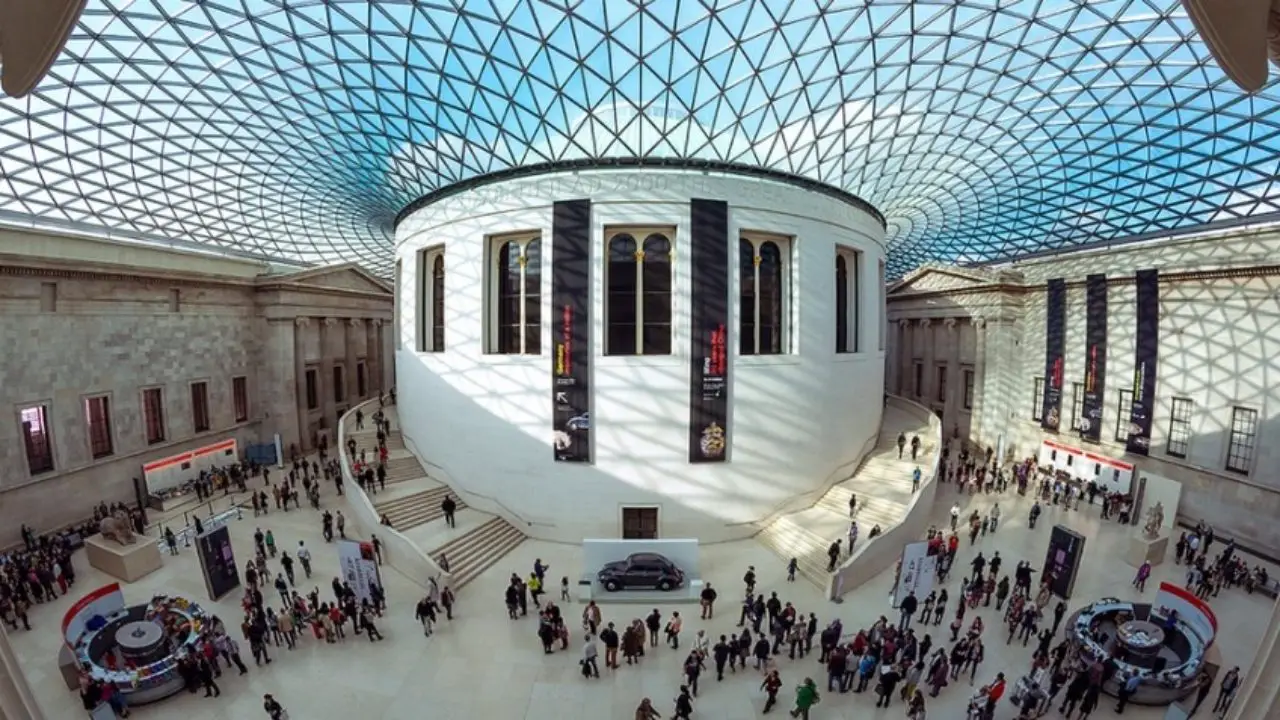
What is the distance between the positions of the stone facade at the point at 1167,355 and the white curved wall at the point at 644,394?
1560 cm

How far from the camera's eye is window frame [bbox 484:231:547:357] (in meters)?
20.8

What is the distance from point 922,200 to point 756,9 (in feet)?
71.1

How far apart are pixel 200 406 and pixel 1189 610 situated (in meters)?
40.8

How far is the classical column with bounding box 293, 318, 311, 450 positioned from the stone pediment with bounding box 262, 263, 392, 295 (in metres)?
2.55

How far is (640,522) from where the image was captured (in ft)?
65.9

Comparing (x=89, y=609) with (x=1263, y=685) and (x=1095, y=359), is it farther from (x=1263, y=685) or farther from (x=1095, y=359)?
(x=1095, y=359)

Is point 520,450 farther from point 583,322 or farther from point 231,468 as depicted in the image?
point 231,468

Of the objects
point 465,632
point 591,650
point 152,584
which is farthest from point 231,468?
point 591,650

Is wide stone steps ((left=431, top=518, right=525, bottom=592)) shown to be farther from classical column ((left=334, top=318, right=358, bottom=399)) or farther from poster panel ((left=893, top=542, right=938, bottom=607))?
classical column ((left=334, top=318, right=358, bottom=399))

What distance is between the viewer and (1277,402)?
1970 cm

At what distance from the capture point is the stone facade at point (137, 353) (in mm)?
19500

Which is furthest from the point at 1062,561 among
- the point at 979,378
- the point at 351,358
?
the point at 351,358

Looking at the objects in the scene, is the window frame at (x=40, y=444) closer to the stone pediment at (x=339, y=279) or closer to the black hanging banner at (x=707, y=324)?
the stone pediment at (x=339, y=279)

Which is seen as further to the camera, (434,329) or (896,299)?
(896,299)
